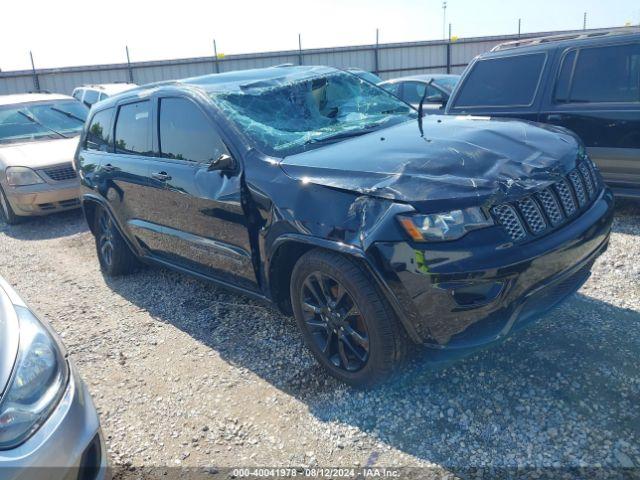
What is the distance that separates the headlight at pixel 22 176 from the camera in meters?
7.36

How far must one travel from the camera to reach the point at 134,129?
4430mm

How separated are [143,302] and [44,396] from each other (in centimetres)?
269

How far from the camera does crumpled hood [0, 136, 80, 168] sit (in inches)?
293

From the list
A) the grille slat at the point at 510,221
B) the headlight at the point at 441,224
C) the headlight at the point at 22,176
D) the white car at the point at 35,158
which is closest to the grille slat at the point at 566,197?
the grille slat at the point at 510,221

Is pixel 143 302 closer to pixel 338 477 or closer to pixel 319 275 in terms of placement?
pixel 319 275

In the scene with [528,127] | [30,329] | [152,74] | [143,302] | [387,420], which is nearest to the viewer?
[30,329]

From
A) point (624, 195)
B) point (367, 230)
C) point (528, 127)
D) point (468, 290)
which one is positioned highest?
point (528, 127)

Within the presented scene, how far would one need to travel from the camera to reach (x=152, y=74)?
19266mm

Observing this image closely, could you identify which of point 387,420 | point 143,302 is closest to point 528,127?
point 387,420

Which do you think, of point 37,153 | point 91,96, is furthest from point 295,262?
point 91,96

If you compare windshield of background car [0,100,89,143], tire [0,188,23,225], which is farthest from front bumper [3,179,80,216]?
windshield of background car [0,100,89,143]

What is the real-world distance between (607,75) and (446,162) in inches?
127

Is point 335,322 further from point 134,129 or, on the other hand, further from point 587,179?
point 134,129

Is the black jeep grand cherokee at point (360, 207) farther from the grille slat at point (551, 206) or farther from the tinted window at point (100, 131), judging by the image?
the tinted window at point (100, 131)
